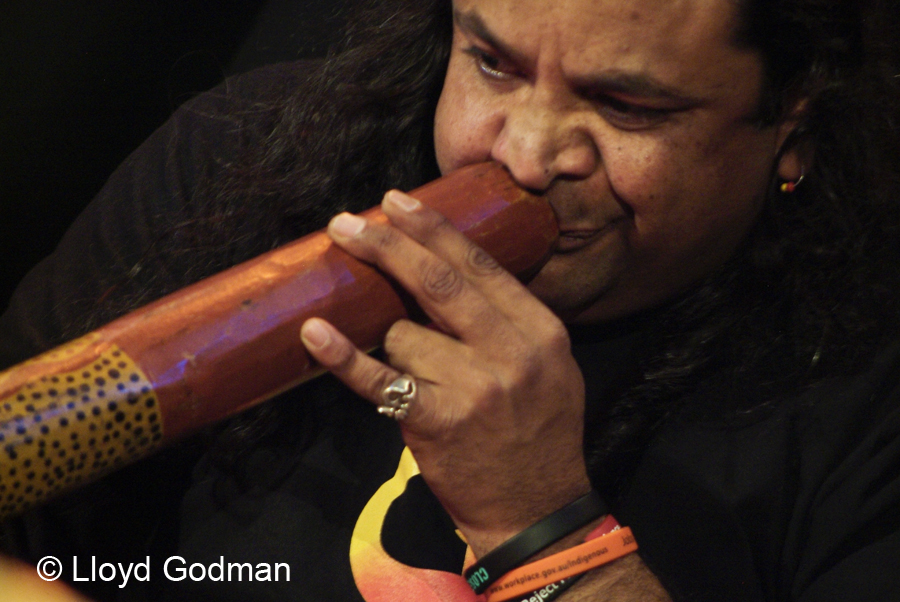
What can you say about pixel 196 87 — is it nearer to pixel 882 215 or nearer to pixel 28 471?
pixel 28 471

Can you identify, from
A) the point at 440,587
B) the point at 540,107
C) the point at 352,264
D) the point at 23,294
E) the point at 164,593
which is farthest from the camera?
the point at 23,294

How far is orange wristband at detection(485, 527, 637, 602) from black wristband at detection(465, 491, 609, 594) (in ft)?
0.04

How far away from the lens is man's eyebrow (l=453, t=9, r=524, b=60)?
1254 millimetres

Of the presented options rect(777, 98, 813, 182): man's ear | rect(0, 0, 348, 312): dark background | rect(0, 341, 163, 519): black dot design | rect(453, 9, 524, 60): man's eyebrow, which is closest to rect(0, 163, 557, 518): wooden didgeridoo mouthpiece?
rect(0, 341, 163, 519): black dot design

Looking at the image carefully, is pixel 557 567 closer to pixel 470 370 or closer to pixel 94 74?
pixel 470 370

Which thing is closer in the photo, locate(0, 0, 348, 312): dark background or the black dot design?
the black dot design

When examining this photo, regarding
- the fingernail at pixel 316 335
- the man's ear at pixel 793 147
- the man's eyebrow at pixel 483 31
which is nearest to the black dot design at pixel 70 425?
the fingernail at pixel 316 335

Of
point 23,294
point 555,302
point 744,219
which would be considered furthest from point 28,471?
point 744,219

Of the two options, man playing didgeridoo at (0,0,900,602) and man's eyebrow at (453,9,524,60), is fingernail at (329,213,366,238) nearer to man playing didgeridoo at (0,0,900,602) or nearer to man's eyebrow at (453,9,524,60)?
man playing didgeridoo at (0,0,900,602)

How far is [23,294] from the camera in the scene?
179cm

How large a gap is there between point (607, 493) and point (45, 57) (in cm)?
141

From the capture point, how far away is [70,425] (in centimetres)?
94

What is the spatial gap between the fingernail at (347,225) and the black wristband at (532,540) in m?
0.45

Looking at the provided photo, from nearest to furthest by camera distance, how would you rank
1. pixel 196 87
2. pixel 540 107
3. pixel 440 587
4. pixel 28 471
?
pixel 28 471
pixel 540 107
pixel 440 587
pixel 196 87
